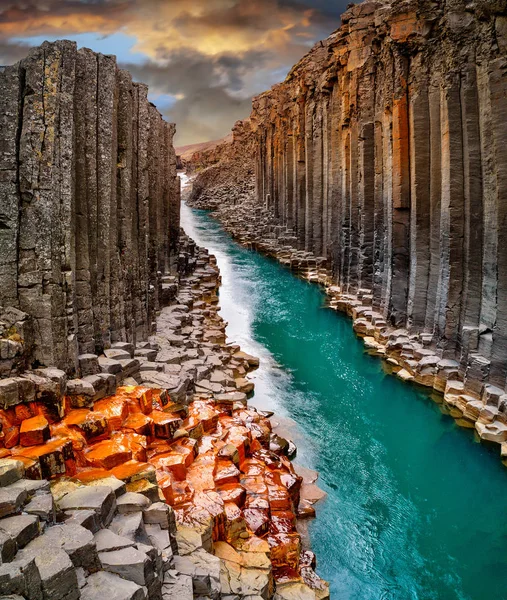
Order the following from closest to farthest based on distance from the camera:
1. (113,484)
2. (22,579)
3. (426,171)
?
(22,579) < (113,484) < (426,171)

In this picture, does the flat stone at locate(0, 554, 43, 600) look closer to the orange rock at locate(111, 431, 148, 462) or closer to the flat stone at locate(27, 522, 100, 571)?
the flat stone at locate(27, 522, 100, 571)

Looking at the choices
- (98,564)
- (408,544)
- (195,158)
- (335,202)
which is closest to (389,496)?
(408,544)

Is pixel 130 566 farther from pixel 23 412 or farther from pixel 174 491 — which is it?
pixel 23 412

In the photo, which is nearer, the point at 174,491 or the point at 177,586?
the point at 177,586

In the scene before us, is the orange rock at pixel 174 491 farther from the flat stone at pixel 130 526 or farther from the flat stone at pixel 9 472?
the flat stone at pixel 9 472

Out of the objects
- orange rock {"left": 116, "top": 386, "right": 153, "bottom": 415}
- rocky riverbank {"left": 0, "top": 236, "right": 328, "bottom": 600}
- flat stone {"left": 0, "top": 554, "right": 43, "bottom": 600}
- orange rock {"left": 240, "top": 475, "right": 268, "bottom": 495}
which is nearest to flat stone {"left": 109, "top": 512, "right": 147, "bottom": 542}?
rocky riverbank {"left": 0, "top": 236, "right": 328, "bottom": 600}

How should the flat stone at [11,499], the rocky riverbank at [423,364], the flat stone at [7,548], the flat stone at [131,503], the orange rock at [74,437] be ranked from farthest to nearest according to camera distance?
1. the rocky riverbank at [423,364]
2. the orange rock at [74,437]
3. the flat stone at [131,503]
4. the flat stone at [11,499]
5. the flat stone at [7,548]

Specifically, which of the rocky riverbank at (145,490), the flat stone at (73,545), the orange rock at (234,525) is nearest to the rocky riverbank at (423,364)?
the rocky riverbank at (145,490)

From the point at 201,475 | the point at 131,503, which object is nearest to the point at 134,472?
the point at 131,503
